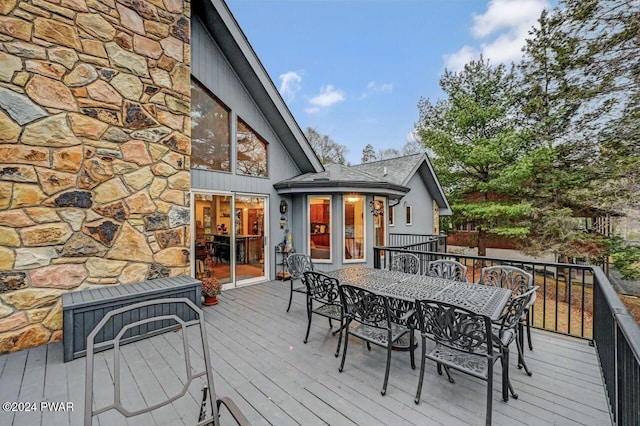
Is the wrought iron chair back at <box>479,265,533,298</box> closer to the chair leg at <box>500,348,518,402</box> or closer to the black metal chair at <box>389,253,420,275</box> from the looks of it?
the black metal chair at <box>389,253,420,275</box>

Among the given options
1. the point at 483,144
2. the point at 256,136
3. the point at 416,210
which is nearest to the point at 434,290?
the point at 256,136

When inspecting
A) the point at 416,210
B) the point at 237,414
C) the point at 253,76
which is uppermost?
the point at 253,76

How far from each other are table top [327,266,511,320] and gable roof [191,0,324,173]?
454 centimetres

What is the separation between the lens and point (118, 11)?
400 cm

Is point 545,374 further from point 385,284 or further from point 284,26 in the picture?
point 284,26

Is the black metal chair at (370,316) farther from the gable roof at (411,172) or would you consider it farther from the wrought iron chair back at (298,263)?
the gable roof at (411,172)

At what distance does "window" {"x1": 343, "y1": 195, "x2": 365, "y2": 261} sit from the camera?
7.62 metres

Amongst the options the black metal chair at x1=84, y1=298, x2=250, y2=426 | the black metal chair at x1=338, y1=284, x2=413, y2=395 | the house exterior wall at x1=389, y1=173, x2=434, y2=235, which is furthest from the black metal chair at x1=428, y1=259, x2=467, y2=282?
the house exterior wall at x1=389, y1=173, x2=434, y2=235

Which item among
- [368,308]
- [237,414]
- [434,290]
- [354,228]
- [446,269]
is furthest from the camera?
[354,228]

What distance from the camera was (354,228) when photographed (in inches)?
305

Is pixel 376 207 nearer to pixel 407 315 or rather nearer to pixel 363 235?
pixel 363 235

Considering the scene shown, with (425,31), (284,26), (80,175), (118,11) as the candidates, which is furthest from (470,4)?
(80,175)

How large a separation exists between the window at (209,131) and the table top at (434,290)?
3966 mm

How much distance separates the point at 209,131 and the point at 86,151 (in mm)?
2661
